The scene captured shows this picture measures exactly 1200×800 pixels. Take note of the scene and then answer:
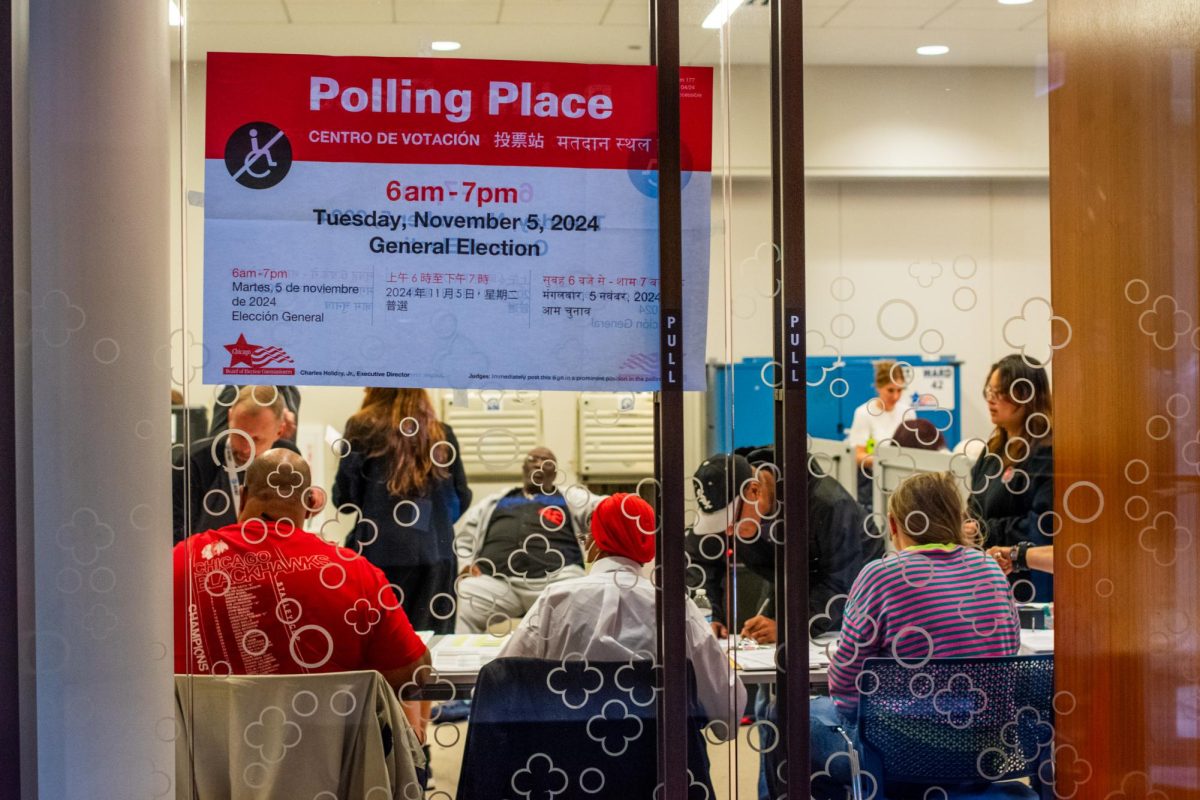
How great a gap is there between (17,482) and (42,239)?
1.56 ft

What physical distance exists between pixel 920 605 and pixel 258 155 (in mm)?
1663

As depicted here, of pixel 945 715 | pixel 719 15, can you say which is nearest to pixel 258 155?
pixel 719 15

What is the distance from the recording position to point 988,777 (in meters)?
2.54

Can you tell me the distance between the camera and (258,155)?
2355 millimetres

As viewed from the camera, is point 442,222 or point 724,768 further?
point 724,768

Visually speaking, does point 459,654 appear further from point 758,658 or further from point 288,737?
point 758,658

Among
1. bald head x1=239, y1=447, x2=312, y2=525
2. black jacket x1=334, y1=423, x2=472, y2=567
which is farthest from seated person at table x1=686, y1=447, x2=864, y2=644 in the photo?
bald head x1=239, y1=447, x2=312, y2=525

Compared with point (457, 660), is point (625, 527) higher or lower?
higher

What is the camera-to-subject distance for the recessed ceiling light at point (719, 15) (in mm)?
2463

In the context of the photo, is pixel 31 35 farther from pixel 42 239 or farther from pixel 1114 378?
pixel 1114 378

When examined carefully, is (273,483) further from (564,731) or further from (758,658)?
(758,658)

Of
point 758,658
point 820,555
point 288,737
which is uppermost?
point 820,555

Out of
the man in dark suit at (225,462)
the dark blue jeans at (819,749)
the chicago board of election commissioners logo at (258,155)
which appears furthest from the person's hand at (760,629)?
the chicago board of election commissioners logo at (258,155)

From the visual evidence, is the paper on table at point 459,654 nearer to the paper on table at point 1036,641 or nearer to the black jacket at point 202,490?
the black jacket at point 202,490
